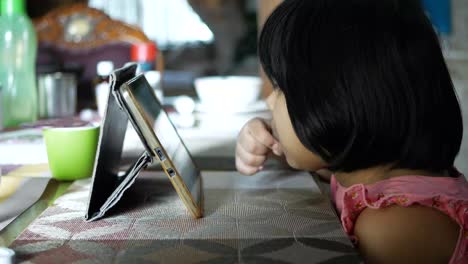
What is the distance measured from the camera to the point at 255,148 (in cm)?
94

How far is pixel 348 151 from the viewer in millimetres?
770

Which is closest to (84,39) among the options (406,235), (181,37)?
(406,235)

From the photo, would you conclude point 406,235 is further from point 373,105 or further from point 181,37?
point 181,37

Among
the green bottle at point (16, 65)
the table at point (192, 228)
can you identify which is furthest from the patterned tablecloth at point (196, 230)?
the green bottle at point (16, 65)

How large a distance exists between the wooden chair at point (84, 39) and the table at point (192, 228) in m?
1.30

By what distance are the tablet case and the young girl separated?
22 cm

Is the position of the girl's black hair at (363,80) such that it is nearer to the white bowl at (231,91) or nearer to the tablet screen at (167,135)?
the tablet screen at (167,135)

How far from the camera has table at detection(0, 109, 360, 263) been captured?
1.85 feet

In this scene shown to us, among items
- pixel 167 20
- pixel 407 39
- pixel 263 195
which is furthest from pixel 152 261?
pixel 167 20

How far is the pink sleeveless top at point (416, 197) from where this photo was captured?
70 cm

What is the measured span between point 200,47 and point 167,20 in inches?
21.8

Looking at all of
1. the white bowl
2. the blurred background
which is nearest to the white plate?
the white bowl

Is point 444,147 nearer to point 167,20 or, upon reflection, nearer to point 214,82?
point 214,82

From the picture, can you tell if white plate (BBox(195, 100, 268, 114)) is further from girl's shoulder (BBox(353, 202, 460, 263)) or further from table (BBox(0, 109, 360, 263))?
girl's shoulder (BBox(353, 202, 460, 263))
